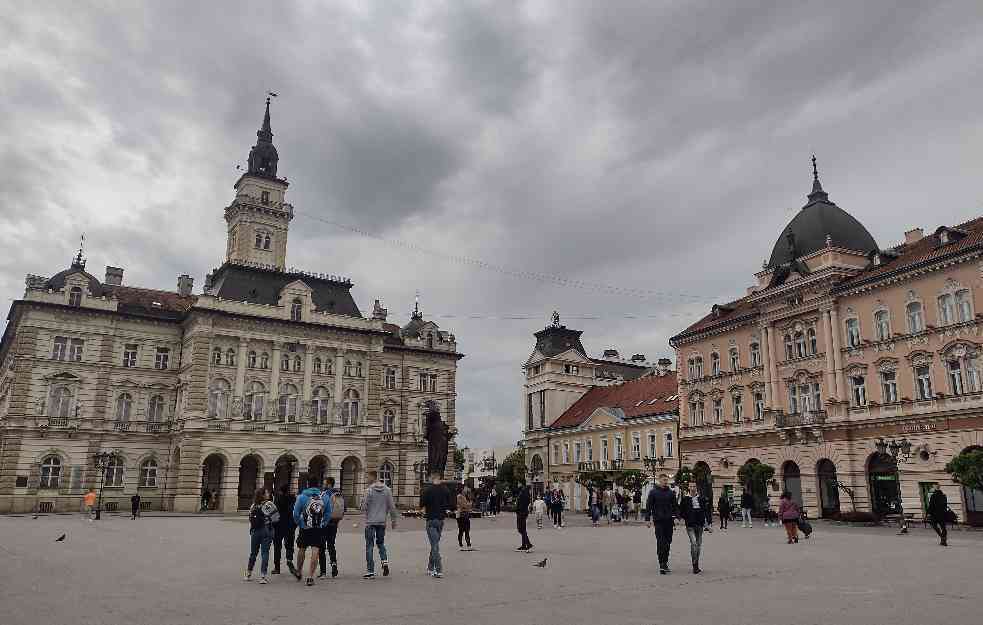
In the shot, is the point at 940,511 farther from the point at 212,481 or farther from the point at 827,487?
the point at 212,481

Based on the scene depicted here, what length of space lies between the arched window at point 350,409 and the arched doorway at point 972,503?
1619 inches

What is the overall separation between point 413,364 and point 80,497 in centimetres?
2716

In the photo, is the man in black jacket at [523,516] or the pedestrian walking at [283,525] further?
the man in black jacket at [523,516]

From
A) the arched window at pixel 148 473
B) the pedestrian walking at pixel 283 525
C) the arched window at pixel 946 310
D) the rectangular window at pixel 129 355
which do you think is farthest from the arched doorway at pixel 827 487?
the rectangular window at pixel 129 355

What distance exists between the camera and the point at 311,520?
13.0m

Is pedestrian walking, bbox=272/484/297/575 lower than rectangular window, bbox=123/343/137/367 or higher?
lower

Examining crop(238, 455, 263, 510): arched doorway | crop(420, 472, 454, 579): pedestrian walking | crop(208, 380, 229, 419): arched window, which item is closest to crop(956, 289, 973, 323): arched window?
crop(420, 472, 454, 579): pedestrian walking

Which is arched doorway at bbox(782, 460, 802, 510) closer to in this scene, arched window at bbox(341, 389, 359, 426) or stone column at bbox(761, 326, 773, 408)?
stone column at bbox(761, 326, 773, 408)

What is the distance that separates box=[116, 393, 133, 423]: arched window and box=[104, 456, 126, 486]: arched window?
2.78 meters

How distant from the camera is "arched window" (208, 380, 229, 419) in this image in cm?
5391

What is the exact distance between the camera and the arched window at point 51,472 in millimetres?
49994

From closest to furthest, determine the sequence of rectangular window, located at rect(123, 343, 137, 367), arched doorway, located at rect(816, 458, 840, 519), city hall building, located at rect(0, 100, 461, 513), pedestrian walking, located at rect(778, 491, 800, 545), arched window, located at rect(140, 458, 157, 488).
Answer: pedestrian walking, located at rect(778, 491, 800, 545) → arched doorway, located at rect(816, 458, 840, 519) → city hall building, located at rect(0, 100, 461, 513) → arched window, located at rect(140, 458, 157, 488) → rectangular window, located at rect(123, 343, 137, 367)

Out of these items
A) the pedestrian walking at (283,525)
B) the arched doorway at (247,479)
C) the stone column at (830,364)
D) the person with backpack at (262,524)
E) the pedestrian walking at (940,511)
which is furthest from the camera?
the arched doorway at (247,479)

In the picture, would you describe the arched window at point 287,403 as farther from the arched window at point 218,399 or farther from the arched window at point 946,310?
the arched window at point 946,310
